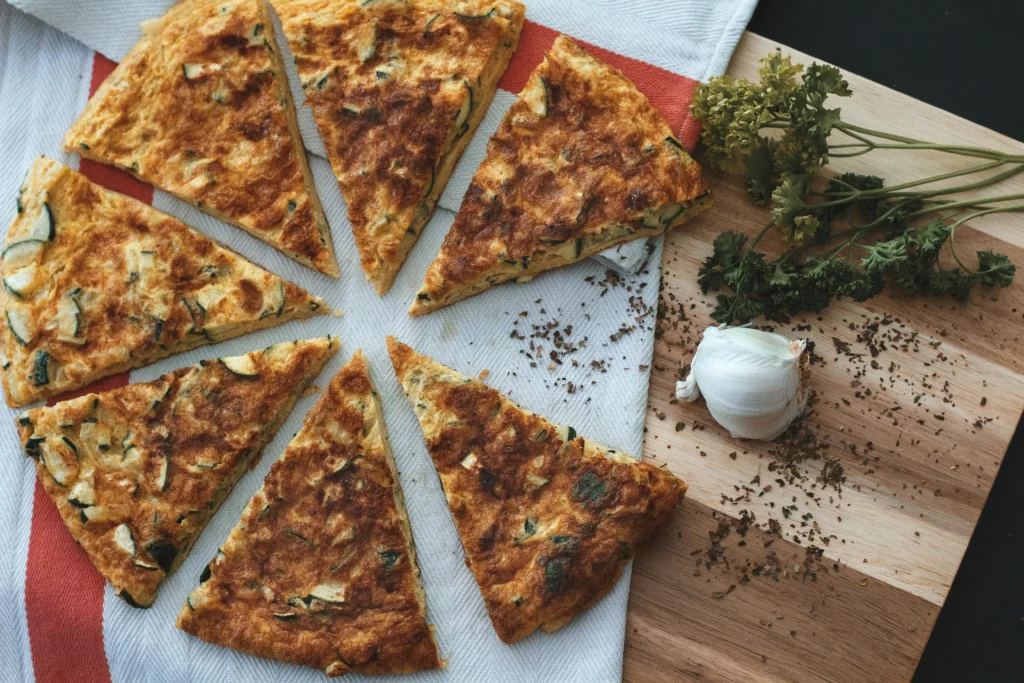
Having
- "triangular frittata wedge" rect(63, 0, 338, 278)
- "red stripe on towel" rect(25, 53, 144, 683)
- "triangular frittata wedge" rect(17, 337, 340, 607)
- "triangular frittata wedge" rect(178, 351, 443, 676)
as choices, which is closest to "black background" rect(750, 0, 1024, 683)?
"triangular frittata wedge" rect(63, 0, 338, 278)

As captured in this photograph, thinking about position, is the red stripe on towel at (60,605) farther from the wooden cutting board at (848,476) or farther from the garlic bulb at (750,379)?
the garlic bulb at (750,379)

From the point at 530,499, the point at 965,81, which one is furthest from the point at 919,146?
the point at 530,499

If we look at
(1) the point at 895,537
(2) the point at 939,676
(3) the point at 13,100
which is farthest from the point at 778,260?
(3) the point at 13,100

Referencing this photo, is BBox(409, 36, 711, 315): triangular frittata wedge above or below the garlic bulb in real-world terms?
above

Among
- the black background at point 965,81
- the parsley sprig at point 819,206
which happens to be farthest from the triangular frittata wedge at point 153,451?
the black background at point 965,81

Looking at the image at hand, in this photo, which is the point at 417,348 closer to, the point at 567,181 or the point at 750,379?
the point at 567,181

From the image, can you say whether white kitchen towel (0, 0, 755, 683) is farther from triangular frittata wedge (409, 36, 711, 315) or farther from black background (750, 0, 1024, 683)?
black background (750, 0, 1024, 683)
